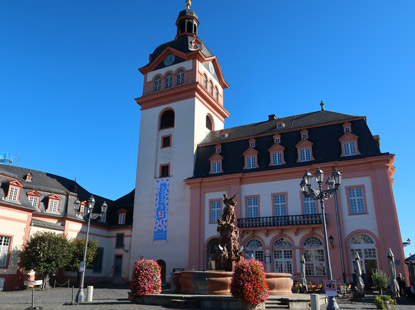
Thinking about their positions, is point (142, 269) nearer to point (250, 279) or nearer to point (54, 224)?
point (250, 279)

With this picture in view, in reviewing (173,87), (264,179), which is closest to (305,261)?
(264,179)

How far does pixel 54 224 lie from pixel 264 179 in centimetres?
2037

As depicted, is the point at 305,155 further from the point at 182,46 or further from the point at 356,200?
the point at 182,46

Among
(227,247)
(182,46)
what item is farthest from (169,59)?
(227,247)

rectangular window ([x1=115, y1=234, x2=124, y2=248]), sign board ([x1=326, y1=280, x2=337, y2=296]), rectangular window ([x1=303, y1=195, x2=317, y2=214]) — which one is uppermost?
rectangular window ([x1=303, y1=195, x2=317, y2=214])

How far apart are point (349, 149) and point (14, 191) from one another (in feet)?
92.7

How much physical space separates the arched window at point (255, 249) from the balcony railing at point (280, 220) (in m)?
1.56

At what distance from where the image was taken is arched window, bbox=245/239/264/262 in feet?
101

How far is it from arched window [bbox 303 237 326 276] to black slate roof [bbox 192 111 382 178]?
664 centimetres

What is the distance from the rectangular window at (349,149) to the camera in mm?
30444

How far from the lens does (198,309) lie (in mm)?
15055

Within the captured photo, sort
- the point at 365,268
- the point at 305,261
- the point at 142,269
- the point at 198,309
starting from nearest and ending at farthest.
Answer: the point at 198,309 → the point at 142,269 → the point at 365,268 → the point at 305,261

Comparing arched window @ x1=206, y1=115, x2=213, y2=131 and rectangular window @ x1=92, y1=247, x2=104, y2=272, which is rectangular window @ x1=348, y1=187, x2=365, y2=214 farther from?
rectangular window @ x1=92, y1=247, x2=104, y2=272

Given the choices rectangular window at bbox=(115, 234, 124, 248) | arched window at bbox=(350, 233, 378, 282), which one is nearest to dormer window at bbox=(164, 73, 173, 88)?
rectangular window at bbox=(115, 234, 124, 248)
